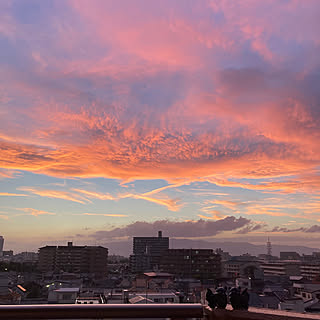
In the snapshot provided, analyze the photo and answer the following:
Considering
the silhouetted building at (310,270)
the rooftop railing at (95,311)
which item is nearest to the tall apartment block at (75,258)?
the silhouetted building at (310,270)

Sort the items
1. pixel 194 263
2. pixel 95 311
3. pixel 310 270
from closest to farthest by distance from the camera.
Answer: pixel 95 311, pixel 310 270, pixel 194 263

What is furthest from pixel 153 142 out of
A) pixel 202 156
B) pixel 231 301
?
pixel 231 301

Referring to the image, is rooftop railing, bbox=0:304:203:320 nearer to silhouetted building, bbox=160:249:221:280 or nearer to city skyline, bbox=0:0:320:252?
city skyline, bbox=0:0:320:252

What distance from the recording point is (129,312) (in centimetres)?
183

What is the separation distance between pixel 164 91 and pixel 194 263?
5789 cm

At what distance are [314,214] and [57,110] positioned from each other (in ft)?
75.6

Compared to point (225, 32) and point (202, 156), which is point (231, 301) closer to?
point (225, 32)

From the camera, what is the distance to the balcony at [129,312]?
5.75 ft

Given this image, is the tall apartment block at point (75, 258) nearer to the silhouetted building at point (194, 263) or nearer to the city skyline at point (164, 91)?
the silhouetted building at point (194, 263)

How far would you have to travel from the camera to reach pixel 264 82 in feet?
29.2

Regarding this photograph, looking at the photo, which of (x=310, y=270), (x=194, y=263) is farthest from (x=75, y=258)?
(x=310, y=270)

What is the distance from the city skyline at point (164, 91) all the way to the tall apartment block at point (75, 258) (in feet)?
191

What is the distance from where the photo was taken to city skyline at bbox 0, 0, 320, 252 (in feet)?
20.2

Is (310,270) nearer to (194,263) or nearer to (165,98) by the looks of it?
Result: (194,263)
